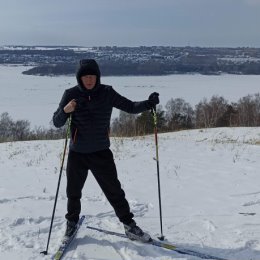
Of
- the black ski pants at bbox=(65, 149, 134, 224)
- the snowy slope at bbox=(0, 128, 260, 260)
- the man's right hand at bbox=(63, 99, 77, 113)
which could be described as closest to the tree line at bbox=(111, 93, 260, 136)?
the snowy slope at bbox=(0, 128, 260, 260)

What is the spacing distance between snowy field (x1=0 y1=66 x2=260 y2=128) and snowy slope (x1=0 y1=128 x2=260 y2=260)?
67.0 metres

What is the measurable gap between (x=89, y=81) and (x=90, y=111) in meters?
0.34

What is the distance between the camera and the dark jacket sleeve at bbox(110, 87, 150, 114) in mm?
5430

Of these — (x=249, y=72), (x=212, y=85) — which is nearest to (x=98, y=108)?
(x=212, y=85)

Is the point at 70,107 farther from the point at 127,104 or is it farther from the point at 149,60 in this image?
the point at 149,60

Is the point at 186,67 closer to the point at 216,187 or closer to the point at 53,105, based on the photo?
the point at 53,105

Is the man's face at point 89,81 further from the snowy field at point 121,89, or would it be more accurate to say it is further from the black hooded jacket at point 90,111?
the snowy field at point 121,89

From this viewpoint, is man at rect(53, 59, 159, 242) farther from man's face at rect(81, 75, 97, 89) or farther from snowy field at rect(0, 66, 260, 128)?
snowy field at rect(0, 66, 260, 128)

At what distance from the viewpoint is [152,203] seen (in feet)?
24.1

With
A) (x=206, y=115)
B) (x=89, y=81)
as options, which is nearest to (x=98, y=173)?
(x=89, y=81)

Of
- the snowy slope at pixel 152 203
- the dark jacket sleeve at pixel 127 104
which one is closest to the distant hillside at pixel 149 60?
the snowy slope at pixel 152 203

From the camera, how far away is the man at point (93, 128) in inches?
207

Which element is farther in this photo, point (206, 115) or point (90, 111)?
point (206, 115)

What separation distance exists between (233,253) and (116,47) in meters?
184
